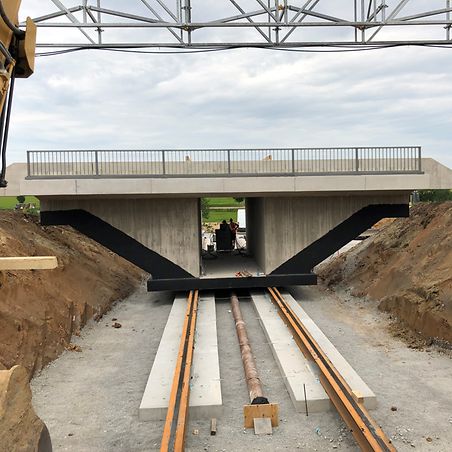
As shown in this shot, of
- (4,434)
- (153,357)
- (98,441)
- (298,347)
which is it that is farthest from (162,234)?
(4,434)

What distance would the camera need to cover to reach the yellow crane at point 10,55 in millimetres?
4723

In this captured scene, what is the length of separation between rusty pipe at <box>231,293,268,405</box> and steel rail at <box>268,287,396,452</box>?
49.1 inches

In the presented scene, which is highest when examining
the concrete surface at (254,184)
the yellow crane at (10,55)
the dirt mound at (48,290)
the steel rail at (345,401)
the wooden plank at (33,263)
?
the yellow crane at (10,55)

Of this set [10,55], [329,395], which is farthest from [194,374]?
[10,55]

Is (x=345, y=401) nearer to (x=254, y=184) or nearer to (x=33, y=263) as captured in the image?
(x=33, y=263)

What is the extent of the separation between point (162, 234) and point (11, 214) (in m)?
7.52

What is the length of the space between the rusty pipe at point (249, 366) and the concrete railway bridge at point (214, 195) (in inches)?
143

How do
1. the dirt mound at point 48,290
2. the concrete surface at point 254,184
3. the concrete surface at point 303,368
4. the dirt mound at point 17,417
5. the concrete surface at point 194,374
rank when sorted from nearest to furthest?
the dirt mound at point 17,417, the concrete surface at point 194,374, the concrete surface at point 303,368, the dirt mound at point 48,290, the concrete surface at point 254,184

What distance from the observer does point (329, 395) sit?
25.0 feet

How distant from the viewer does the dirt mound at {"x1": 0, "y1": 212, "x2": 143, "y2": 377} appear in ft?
31.4

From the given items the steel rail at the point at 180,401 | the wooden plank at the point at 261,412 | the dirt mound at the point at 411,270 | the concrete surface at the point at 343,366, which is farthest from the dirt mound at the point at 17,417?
the dirt mound at the point at 411,270

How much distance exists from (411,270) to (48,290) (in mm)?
11773

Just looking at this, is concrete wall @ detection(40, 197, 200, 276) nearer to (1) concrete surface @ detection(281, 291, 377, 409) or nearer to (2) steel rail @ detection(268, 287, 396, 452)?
(1) concrete surface @ detection(281, 291, 377, 409)

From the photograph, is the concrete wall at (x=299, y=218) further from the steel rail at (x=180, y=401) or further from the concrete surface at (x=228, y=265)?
the steel rail at (x=180, y=401)
